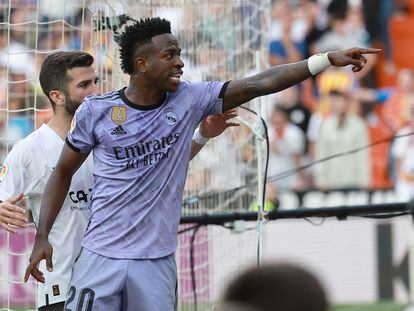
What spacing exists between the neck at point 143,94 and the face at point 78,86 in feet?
1.96

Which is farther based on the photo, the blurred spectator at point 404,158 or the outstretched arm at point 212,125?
the blurred spectator at point 404,158

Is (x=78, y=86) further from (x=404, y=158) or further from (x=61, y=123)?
(x=404, y=158)

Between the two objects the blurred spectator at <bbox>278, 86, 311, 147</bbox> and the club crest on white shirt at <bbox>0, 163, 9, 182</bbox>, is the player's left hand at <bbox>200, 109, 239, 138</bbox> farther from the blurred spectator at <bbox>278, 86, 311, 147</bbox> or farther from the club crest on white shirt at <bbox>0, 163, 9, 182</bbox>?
the blurred spectator at <bbox>278, 86, 311, 147</bbox>

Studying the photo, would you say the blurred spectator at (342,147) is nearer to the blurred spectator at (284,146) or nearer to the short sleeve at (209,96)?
the blurred spectator at (284,146)

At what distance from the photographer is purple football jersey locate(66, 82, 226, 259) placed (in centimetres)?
536

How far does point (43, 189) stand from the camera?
588 cm

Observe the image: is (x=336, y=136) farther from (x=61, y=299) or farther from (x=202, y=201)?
(x=61, y=299)

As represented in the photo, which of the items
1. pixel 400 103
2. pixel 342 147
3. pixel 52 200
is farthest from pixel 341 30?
pixel 52 200

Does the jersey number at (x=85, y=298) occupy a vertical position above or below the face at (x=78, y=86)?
below

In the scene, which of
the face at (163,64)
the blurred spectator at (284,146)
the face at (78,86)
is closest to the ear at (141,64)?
the face at (163,64)

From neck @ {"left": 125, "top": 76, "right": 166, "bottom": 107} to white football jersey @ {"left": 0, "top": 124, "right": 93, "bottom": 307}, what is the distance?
645 mm

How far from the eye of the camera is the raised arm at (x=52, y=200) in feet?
17.9

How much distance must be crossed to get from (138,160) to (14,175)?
820 mm

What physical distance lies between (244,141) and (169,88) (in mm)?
3867
